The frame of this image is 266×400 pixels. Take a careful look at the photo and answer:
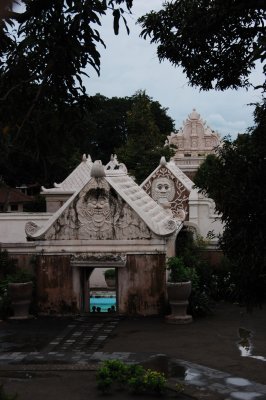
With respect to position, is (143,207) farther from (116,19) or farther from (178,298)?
(116,19)

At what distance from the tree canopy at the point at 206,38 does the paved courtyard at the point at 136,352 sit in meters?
4.70

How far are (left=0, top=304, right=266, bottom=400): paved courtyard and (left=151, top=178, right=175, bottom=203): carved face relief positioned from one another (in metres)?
11.1

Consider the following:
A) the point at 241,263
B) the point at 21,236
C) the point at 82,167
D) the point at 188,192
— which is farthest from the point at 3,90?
the point at 188,192

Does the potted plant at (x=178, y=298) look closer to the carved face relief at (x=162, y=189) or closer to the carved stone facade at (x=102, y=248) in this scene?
the carved stone facade at (x=102, y=248)

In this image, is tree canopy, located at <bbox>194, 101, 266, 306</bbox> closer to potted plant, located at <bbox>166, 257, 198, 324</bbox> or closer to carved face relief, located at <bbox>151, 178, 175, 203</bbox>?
potted plant, located at <bbox>166, 257, 198, 324</bbox>

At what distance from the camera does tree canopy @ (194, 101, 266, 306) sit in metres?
6.42

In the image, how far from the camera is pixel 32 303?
14.9 m

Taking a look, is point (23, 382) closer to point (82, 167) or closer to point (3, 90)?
point (3, 90)

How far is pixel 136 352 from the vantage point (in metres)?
11.4

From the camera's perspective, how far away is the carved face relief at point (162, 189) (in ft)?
84.4

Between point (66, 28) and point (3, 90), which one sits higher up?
point (66, 28)

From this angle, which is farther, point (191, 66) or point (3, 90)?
point (191, 66)

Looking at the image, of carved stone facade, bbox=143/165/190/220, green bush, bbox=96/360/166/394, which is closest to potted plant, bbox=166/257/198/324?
green bush, bbox=96/360/166/394

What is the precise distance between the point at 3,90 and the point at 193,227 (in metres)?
15.8
